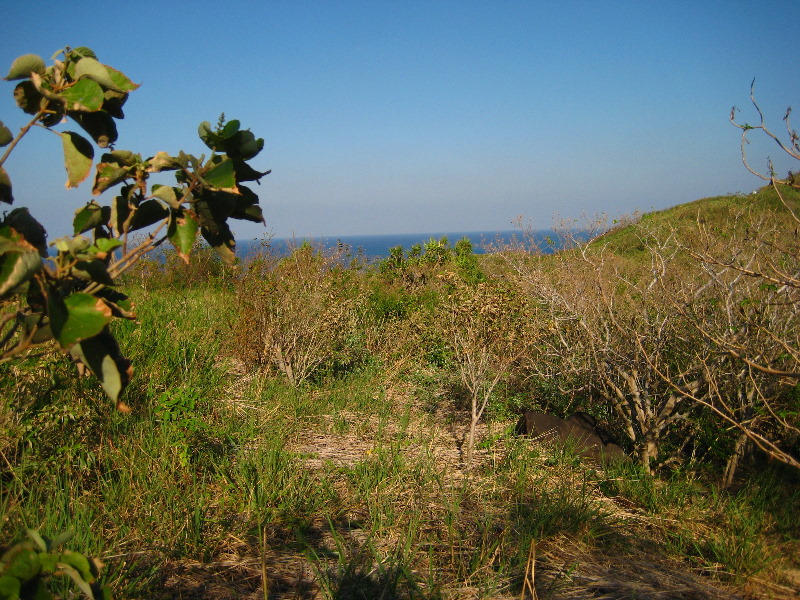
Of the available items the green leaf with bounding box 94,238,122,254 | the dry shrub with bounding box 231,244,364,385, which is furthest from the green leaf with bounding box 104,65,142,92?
the dry shrub with bounding box 231,244,364,385

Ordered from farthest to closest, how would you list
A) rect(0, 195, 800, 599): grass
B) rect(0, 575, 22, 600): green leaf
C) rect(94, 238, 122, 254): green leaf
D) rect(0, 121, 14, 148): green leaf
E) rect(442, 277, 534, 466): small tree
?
rect(442, 277, 534, 466): small tree, rect(0, 195, 800, 599): grass, rect(0, 121, 14, 148): green leaf, rect(94, 238, 122, 254): green leaf, rect(0, 575, 22, 600): green leaf

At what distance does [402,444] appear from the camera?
4.84m

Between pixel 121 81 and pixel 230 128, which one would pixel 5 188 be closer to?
pixel 121 81

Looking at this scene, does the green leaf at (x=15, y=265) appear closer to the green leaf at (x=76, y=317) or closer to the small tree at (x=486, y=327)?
the green leaf at (x=76, y=317)

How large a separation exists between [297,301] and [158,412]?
3041mm

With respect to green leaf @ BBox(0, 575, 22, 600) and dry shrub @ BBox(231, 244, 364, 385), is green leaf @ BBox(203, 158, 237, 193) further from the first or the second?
dry shrub @ BBox(231, 244, 364, 385)

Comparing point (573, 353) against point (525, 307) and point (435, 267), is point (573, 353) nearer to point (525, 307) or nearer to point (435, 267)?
point (525, 307)

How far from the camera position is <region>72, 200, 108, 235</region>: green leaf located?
118 centimetres

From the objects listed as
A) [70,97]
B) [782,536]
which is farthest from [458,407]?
[70,97]

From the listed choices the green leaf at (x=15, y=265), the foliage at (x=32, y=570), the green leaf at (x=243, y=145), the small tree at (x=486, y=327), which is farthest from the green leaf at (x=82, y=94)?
the small tree at (x=486, y=327)

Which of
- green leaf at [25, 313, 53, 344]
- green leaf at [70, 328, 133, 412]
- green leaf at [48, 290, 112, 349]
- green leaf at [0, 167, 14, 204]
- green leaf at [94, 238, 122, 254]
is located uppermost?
green leaf at [0, 167, 14, 204]

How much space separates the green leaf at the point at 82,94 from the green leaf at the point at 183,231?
0.26 meters

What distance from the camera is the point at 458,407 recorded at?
259 inches

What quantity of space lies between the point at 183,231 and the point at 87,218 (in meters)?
0.20
